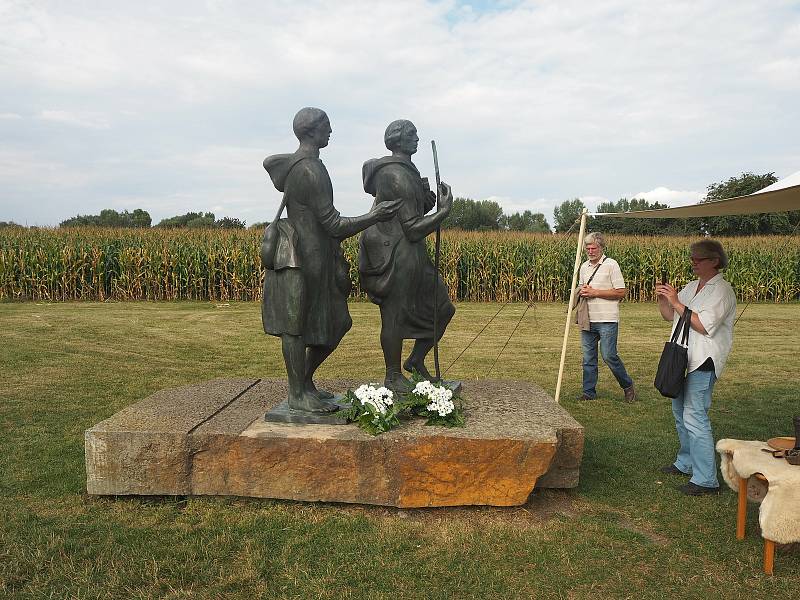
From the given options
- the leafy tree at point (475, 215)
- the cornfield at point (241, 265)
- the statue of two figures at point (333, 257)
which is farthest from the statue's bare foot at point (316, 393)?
the leafy tree at point (475, 215)

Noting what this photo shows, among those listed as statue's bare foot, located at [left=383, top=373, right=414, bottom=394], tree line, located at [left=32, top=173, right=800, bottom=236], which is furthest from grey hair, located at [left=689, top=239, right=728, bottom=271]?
tree line, located at [left=32, top=173, right=800, bottom=236]

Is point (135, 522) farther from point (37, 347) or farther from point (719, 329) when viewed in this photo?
point (37, 347)

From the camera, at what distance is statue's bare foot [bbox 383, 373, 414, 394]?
5129mm

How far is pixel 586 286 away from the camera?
725cm

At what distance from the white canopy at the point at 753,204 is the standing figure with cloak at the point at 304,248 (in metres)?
2.37

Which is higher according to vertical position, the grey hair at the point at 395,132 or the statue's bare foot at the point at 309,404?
the grey hair at the point at 395,132

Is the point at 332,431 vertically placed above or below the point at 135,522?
above

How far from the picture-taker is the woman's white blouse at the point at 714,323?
4574mm

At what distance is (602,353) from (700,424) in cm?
274

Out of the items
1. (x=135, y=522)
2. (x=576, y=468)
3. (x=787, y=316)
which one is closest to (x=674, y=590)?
(x=576, y=468)

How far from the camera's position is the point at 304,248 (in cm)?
452

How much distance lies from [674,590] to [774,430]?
148 inches

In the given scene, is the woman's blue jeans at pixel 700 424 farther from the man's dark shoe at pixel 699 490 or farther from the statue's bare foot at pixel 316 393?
the statue's bare foot at pixel 316 393

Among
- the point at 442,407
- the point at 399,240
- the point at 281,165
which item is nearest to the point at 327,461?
the point at 442,407
